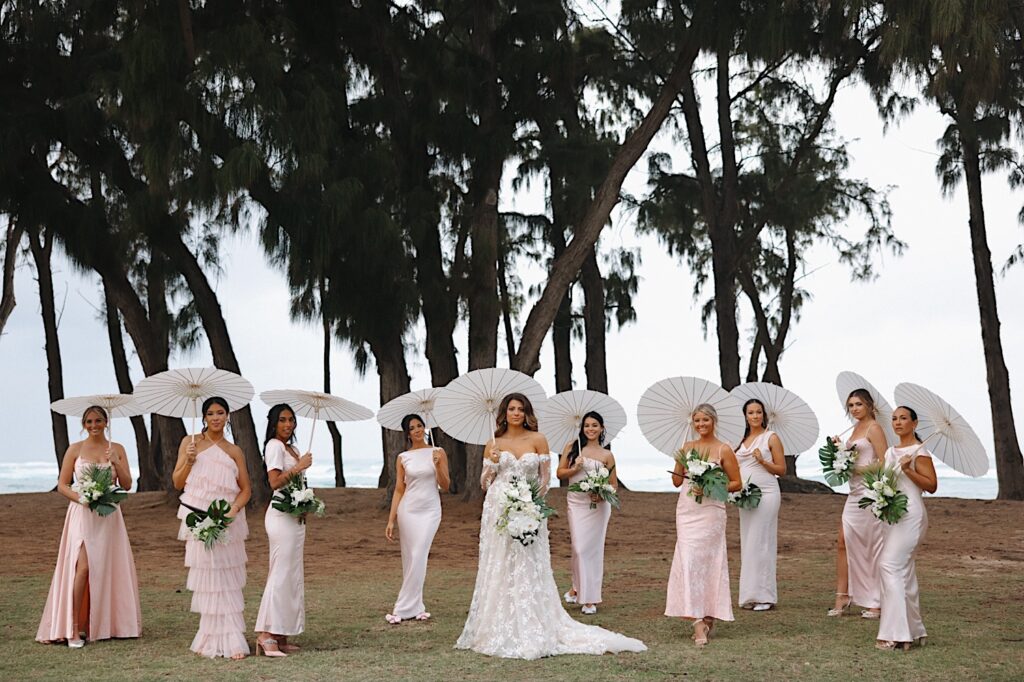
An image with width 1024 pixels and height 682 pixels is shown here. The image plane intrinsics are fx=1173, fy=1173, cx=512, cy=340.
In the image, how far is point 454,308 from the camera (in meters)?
18.8

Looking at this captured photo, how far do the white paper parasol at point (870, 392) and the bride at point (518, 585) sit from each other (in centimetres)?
249

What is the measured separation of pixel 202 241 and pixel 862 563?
17.7 m

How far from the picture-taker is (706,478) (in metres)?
7.61

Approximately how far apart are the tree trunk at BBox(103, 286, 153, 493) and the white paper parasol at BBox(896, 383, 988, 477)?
60.9 feet

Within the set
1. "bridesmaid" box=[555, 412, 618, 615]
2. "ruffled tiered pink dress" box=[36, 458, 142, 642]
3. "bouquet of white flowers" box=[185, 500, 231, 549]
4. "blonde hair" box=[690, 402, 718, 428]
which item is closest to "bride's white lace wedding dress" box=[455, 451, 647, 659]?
"blonde hair" box=[690, 402, 718, 428]

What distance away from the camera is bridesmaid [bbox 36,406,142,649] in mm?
7832

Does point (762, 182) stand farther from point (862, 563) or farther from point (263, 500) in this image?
point (862, 563)

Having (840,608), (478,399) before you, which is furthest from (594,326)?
(478,399)

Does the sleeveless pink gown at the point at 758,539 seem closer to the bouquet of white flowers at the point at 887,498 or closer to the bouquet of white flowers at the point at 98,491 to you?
the bouquet of white flowers at the point at 887,498

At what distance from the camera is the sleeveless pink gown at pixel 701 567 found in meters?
7.66

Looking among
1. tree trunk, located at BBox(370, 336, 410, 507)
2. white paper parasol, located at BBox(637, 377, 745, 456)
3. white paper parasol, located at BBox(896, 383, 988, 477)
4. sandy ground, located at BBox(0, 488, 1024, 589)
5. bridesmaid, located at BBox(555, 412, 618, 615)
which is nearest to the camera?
white paper parasol, located at BBox(896, 383, 988, 477)

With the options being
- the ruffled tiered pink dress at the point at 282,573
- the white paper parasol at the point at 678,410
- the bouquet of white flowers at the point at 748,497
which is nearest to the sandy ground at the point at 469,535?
the bouquet of white flowers at the point at 748,497

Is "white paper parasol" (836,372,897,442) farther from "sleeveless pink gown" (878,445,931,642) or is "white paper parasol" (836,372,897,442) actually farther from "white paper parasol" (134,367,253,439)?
"white paper parasol" (134,367,253,439)

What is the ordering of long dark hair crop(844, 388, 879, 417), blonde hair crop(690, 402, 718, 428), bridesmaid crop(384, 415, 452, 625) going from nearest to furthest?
blonde hair crop(690, 402, 718, 428) < long dark hair crop(844, 388, 879, 417) < bridesmaid crop(384, 415, 452, 625)
